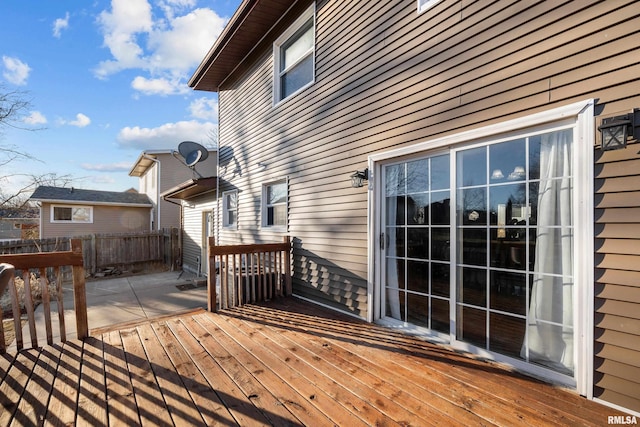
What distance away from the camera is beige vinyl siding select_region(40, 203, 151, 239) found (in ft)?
41.5

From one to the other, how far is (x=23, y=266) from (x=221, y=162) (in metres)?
5.16

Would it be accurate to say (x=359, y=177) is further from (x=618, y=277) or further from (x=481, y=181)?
(x=618, y=277)

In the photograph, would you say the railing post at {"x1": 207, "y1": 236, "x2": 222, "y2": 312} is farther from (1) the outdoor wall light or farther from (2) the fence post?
(2) the fence post

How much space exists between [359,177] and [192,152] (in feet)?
19.3

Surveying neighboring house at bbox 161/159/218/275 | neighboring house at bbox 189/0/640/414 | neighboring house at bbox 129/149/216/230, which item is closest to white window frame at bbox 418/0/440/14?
neighboring house at bbox 189/0/640/414

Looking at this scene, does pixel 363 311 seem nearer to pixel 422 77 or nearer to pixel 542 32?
pixel 422 77

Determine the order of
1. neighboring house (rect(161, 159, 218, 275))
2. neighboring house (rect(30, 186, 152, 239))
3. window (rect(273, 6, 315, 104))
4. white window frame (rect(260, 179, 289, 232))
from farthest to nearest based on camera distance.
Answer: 1. neighboring house (rect(30, 186, 152, 239))
2. neighboring house (rect(161, 159, 218, 275))
3. white window frame (rect(260, 179, 289, 232))
4. window (rect(273, 6, 315, 104))

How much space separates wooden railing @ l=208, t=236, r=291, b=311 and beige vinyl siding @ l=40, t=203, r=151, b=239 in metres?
12.2

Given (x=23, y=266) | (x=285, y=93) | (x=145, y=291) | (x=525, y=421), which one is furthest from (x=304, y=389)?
(x=145, y=291)

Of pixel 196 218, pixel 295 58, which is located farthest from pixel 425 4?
pixel 196 218

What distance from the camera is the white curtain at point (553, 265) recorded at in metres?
2.04

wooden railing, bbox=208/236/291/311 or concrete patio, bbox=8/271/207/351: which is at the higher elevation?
wooden railing, bbox=208/236/291/311

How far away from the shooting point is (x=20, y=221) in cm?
1883

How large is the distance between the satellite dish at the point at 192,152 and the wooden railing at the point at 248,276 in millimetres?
3904
